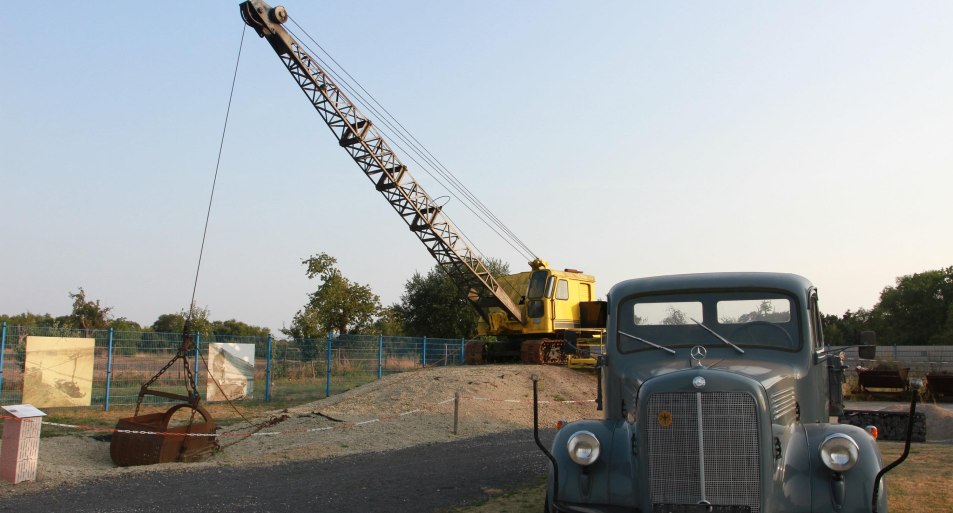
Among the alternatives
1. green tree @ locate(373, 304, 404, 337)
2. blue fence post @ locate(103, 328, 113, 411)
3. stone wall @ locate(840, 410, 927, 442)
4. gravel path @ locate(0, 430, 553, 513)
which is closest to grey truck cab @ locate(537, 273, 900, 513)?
gravel path @ locate(0, 430, 553, 513)

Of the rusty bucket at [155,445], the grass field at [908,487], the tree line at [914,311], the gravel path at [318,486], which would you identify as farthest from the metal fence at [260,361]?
the tree line at [914,311]

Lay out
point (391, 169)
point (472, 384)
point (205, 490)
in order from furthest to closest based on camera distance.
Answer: point (391, 169) → point (472, 384) → point (205, 490)

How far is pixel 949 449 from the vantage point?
39.1 ft

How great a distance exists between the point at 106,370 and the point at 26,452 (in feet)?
31.6

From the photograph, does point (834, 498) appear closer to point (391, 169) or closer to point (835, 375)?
point (835, 375)

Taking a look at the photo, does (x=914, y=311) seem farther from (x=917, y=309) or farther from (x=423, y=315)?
(x=423, y=315)

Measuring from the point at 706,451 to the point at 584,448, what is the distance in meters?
0.87

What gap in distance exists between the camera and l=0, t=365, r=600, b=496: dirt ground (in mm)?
11977

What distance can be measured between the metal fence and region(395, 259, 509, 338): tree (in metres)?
18.5

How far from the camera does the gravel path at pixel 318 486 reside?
811cm

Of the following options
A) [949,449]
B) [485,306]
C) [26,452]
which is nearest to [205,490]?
[26,452]

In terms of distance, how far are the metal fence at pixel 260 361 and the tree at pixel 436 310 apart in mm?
18469

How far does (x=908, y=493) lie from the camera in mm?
8352

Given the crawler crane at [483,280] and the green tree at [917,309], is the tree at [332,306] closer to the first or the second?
the crawler crane at [483,280]
